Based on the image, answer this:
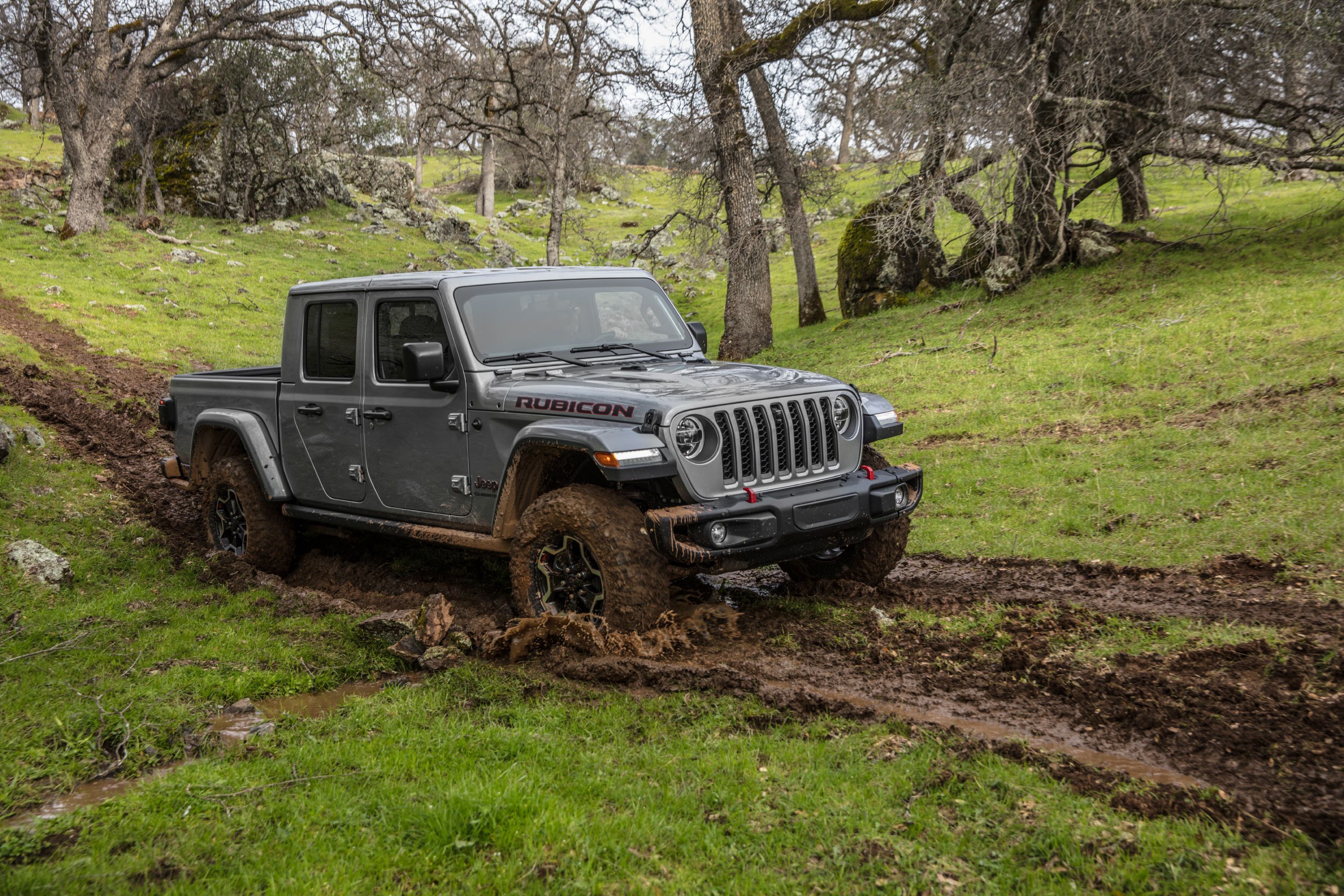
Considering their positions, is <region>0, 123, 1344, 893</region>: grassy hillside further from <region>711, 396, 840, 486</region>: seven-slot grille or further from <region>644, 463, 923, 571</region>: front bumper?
<region>711, 396, 840, 486</region>: seven-slot grille

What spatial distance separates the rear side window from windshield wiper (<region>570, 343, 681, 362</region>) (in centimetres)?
154

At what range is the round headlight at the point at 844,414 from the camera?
227 inches

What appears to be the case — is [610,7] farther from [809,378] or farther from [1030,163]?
[809,378]

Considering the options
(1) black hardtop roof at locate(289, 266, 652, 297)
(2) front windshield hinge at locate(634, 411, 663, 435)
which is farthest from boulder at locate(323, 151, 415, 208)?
(2) front windshield hinge at locate(634, 411, 663, 435)

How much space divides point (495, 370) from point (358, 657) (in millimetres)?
1772

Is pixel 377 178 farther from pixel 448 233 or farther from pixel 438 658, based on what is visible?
pixel 438 658

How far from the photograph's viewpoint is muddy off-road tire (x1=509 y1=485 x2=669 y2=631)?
198 inches

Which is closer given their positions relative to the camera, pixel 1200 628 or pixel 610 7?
pixel 1200 628

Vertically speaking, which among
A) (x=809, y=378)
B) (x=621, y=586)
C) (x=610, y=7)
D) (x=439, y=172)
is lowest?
(x=621, y=586)

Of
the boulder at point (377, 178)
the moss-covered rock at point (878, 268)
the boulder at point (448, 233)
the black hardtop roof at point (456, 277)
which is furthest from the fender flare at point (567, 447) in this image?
the boulder at point (377, 178)

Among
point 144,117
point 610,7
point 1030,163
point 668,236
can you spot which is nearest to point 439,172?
point 668,236

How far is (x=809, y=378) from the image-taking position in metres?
5.77

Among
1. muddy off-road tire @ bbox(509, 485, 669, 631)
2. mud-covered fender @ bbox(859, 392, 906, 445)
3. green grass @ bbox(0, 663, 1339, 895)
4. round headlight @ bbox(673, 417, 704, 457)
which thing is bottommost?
green grass @ bbox(0, 663, 1339, 895)

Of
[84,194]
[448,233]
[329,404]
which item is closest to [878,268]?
[329,404]
